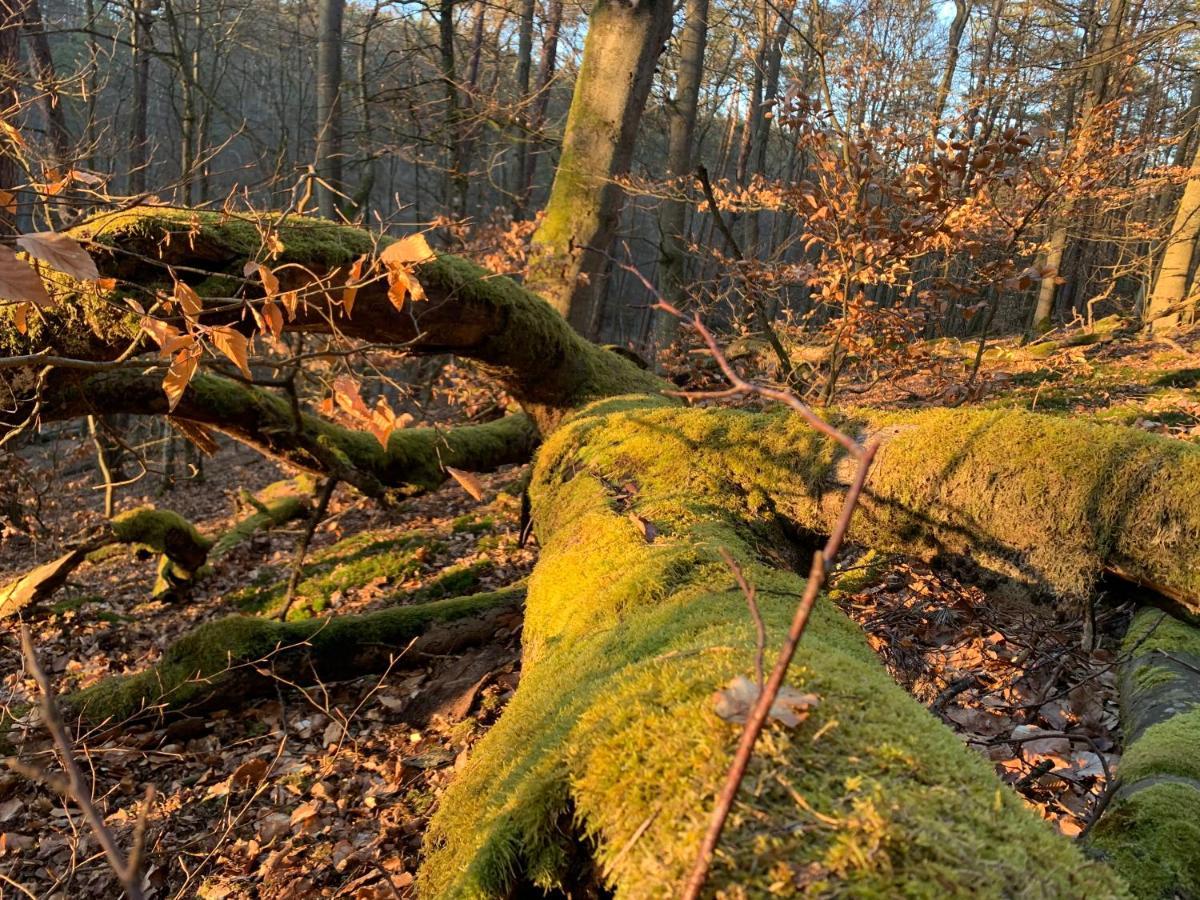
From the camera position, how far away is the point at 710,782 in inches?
39.2

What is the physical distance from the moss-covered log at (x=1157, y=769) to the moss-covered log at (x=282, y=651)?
3.52 metres

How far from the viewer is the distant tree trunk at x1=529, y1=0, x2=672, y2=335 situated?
6.75 metres

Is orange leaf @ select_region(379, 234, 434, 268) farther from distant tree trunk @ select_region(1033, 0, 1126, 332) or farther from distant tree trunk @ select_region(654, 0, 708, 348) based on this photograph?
distant tree trunk @ select_region(654, 0, 708, 348)

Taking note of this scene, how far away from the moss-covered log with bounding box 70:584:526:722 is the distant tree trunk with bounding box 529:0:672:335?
11.9ft

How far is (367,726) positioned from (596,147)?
5.75 m

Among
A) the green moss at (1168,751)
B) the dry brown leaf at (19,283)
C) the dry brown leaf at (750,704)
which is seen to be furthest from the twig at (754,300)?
the dry brown leaf at (750,704)

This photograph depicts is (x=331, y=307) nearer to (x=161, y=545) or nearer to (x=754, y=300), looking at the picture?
(x=754, y=300)

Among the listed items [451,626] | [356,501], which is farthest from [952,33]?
[451,626]

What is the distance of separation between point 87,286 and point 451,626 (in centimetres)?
302

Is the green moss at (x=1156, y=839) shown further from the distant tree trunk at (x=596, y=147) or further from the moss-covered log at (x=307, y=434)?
the distant tree trunk at (x=596, y=147)

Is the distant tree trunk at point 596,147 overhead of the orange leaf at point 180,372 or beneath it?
overhead

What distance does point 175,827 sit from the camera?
3195 millimetres

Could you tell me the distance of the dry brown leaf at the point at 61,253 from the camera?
1617 mm

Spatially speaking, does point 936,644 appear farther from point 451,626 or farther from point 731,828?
point 731,828
